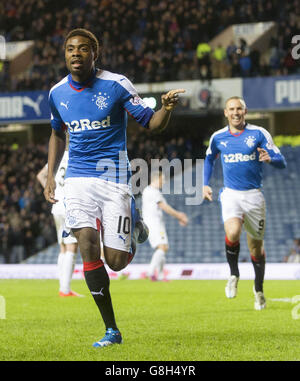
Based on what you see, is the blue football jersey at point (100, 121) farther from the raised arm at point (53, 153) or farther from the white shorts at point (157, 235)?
the white shorts at point (157, 235)

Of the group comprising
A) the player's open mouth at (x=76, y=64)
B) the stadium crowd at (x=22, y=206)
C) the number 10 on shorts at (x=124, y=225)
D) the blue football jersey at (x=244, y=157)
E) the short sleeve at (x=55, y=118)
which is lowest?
the stadium crowd at (x=22, y=206)

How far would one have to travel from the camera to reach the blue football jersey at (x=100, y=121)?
554 cm

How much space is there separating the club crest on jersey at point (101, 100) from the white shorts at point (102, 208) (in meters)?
0.56

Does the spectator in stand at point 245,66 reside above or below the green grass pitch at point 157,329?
above

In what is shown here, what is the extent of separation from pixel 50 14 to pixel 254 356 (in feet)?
85.9

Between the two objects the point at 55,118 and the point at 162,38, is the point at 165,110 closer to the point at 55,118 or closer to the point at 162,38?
the point at 55,118

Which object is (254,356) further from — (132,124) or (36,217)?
(132,124)

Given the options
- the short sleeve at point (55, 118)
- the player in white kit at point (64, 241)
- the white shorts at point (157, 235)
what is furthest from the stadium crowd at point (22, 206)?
the short sleeve at point (55, 118)

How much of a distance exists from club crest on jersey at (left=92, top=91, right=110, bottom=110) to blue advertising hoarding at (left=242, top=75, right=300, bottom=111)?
18.0 metres

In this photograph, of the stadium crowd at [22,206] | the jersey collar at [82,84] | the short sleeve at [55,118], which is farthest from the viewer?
the stadium crowd at [22,206]

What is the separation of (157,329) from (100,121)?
6.95 feet

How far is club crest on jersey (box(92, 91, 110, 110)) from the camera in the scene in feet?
18.1

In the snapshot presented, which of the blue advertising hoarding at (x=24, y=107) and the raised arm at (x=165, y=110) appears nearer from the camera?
the raised arm at (x=165, y=110)

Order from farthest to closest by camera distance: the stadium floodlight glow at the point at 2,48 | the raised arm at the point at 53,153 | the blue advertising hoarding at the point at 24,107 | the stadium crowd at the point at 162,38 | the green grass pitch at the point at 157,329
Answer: the stadium floodlight glow at the point at 2,48, the blue advertising hoarding at the point at 24,107, the stadium crowd at the point at 162,38, the raised arm at the point at 53,153, the green grass pitch at the point at 157,329
